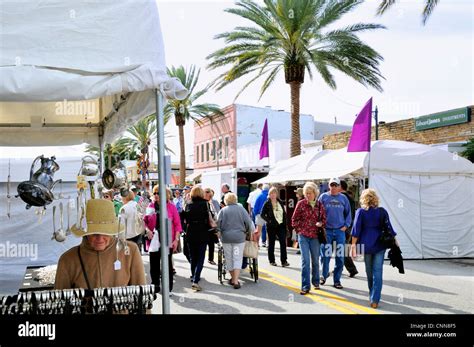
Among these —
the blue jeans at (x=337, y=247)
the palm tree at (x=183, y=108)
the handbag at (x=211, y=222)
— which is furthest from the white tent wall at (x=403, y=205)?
the palm tree at (x=183, y=108)

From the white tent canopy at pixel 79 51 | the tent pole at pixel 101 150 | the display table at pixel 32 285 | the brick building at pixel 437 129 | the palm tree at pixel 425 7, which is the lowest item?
the display table at pixel 32 285

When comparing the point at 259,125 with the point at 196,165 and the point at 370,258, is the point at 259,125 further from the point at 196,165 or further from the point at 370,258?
the point at 370,258

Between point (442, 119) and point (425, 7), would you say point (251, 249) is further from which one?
point (442, 119)

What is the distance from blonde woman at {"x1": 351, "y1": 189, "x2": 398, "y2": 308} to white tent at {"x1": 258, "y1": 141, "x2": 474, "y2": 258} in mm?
4887

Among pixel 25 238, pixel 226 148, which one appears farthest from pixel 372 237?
pixel 226 148

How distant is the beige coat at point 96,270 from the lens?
3.54 metres

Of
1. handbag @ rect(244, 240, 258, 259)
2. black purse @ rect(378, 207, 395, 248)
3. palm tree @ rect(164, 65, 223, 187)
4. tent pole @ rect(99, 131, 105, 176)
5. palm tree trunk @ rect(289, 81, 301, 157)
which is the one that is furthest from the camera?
palm tree @ rect(164, 65, 223, 187)

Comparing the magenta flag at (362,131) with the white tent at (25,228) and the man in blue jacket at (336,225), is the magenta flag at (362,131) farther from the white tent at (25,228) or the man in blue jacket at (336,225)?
the white tent at (25,228)

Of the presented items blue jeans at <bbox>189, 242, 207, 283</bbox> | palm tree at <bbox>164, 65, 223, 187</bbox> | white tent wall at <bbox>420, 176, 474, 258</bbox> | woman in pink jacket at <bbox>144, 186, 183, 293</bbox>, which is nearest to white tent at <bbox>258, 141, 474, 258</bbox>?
white tent wall at <bbox>420, 176, 474, 258</bbox>

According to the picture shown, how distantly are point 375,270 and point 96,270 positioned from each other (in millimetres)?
4790

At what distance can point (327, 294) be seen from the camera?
8.23m

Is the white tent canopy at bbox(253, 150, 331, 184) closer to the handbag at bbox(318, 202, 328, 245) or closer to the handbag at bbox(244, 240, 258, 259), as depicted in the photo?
the handbag at bbox(244, 240, 258, 259)

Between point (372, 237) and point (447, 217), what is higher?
point (372, 237)

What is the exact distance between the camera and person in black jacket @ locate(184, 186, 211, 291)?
851 cm
